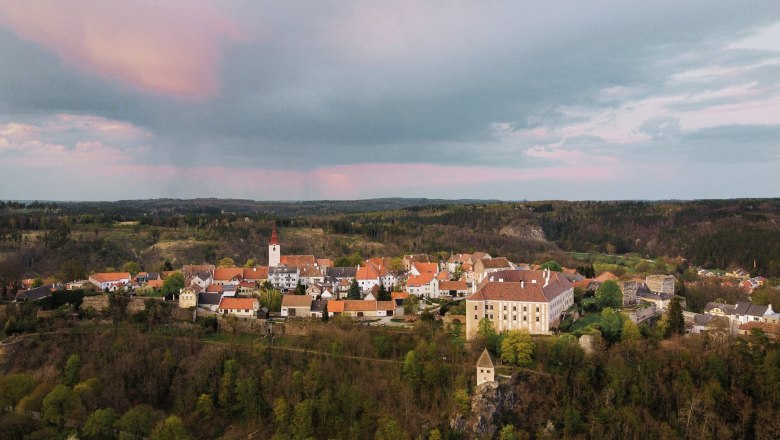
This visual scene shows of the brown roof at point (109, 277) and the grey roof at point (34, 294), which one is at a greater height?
the brown roof at point (109, 277)

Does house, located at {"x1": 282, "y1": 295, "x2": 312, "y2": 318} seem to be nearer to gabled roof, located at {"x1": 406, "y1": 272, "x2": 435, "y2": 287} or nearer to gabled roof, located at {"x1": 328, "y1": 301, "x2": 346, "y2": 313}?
gabled roof, located at {"x1": 328, "y1": 301, "x2": 346, "y2": 313}

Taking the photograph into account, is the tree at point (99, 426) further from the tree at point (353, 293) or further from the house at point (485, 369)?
the tree at point (353, 293)

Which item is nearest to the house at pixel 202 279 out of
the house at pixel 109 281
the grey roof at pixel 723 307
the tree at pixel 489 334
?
the house at pixel 109 281

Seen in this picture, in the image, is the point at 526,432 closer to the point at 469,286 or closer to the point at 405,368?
the point at 405,368

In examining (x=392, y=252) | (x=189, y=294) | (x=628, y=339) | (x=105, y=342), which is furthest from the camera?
(x=392, y=252)

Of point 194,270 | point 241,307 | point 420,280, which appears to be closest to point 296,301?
point 241,307

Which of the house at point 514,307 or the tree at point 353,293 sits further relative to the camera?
the tree at point 353,293

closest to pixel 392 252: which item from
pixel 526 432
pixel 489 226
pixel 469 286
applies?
A: pixel 469 286
